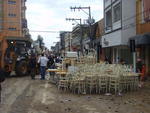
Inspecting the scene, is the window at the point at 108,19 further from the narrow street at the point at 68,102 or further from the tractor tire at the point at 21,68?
the narrow street at the point at 68,102

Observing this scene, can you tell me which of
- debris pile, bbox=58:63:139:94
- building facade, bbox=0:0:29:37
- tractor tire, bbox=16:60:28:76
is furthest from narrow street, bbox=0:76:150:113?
building facade, bbox=0:0:29:37

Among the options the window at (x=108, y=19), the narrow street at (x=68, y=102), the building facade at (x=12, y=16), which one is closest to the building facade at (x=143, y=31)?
the window at (x=108, y=19)

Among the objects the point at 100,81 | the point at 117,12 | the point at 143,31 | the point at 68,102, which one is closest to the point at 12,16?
the point at 117,12

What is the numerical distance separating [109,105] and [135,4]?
20.5 m

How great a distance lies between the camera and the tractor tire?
91.0 feet

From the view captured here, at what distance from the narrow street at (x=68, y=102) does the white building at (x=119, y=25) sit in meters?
15.8

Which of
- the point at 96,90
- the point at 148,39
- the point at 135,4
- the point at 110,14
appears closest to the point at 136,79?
the point at 96,90

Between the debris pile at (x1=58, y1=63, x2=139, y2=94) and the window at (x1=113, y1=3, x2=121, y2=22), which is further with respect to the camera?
the window at (x1=113, y1=3, x2=121, y2=22)

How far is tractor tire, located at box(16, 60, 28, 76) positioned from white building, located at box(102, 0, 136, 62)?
31.6 feet

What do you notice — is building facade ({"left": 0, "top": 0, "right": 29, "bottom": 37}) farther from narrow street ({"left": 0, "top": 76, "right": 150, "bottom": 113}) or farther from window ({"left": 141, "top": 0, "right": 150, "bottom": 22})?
narrow street ({"left": 0, "top": 76, "right": 150, "bottom": 113})

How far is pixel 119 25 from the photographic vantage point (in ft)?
116

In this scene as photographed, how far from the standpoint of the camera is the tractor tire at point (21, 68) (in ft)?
91.0

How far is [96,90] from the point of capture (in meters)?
17.4

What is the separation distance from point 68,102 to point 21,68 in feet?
45.8
